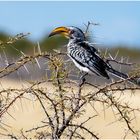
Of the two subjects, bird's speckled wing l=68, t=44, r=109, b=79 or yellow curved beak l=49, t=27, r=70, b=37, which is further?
bird's speckled wing l=68, t=44, r=109, b=79

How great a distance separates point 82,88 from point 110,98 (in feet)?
0.99

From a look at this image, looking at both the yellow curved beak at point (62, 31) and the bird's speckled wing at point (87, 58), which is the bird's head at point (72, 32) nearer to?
the yellow curved beak at point (62, 31)

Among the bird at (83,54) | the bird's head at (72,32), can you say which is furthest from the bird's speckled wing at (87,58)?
the bird's head at (72,32)

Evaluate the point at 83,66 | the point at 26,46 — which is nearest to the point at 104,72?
the point at 83,66

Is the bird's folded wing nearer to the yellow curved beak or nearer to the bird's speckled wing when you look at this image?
the bird's speckled wing

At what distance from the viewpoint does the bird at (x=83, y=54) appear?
5679 mm

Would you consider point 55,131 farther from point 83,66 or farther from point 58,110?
point 83,66

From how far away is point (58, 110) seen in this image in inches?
151

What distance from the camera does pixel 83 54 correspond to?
20.6ft

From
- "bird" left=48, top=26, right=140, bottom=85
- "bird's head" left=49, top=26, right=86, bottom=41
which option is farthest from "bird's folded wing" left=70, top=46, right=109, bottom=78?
"bird's head" left=49, top=26, right=86, bottom=41

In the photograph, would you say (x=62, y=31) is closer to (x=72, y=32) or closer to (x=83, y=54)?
→ (x=72, y=32)

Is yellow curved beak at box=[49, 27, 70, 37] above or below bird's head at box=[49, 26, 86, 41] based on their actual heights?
below

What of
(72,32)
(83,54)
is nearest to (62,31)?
(72,32)

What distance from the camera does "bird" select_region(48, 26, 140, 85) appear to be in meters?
5.68
